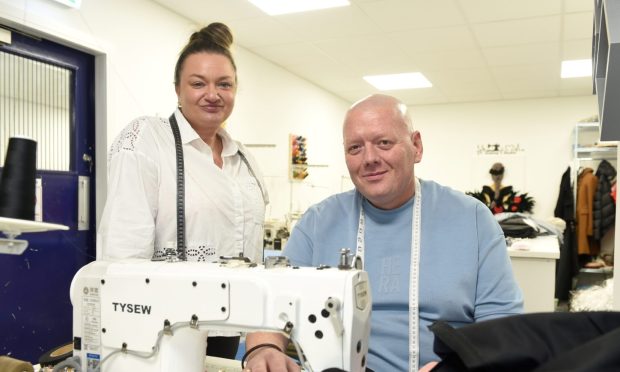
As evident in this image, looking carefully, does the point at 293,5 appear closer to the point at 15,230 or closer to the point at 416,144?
the point at 416,144

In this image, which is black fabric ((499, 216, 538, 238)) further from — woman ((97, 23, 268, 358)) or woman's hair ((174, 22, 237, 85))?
woman's hair ((174, 22, 237, 85))

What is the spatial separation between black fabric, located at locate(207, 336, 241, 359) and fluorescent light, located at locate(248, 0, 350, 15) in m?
2.86

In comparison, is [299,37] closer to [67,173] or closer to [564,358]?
[67,173]

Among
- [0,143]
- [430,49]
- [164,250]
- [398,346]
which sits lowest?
[398,346]

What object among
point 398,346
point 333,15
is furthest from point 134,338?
point 333,15

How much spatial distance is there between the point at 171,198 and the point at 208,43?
1.87 ft

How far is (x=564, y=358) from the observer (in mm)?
585

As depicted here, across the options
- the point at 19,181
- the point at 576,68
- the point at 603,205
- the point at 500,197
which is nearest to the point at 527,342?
the point at 19,181

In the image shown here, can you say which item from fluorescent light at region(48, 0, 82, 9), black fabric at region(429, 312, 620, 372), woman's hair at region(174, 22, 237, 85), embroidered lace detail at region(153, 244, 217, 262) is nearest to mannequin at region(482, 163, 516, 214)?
fluorescent light at region(48, 0, 82, 9)

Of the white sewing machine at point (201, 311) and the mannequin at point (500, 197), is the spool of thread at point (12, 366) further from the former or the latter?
the mannequin at point (500, 197)

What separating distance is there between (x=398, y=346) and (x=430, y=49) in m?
4.11

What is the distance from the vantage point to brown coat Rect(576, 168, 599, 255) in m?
6.11

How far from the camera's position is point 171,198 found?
1.59 metres

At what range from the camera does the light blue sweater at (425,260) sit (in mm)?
1354
